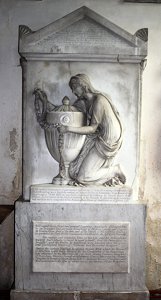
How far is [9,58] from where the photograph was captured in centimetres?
531

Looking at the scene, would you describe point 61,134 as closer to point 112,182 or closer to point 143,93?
point 112,182

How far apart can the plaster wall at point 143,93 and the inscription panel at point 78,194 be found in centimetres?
93

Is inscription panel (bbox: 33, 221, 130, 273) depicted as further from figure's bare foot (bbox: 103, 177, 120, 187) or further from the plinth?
figure's bare foot (bbox: 103, 177, 120, 187)

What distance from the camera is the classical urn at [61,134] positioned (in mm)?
4422

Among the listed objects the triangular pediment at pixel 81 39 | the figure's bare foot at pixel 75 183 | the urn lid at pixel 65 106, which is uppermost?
the triangular pediment at pixel 81 39

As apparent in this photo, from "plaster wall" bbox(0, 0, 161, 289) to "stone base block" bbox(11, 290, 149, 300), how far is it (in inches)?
38.2

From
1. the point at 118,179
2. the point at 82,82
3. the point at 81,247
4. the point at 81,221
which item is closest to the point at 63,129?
the point at 82,82

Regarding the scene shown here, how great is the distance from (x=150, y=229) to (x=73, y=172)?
138 cm

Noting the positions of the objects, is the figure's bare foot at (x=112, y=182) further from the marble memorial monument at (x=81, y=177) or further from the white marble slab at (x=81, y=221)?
the white marble slab at (x=81, y=221)

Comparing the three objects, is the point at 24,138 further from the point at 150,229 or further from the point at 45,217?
the point at 150,229

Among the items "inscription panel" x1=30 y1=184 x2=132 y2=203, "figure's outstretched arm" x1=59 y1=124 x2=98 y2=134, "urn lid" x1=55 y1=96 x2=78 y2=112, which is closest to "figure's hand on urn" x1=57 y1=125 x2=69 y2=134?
"figure's outstretched arm" x1=59 y1=124 x2=98 y2=134

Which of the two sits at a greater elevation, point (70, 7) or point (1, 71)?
point (70, 7)

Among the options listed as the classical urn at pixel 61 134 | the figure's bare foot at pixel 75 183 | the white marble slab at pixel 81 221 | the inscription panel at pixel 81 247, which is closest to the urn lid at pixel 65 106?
the classical urn at pixel 61 134

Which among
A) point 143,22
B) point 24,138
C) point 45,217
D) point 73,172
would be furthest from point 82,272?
point 143,22
